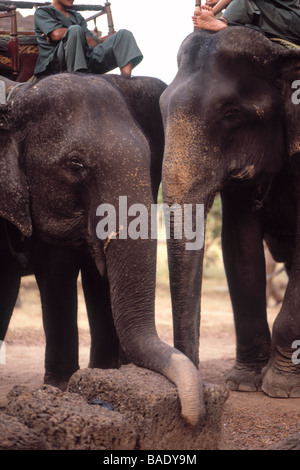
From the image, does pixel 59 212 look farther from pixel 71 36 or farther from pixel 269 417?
pixel 269 417

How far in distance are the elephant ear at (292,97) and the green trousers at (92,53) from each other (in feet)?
2.66

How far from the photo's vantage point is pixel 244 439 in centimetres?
385

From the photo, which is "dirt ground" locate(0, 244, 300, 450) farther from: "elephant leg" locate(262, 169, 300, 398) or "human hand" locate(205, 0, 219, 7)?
"human hand" locate(205, 0, 219, 7)

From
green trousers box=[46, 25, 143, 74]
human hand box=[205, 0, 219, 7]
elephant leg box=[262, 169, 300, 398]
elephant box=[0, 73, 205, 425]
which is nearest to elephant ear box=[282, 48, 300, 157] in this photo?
elephant leg box=[262, 169, 300, 398]

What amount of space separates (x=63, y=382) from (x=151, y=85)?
1.63 meters

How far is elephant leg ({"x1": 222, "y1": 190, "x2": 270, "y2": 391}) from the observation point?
522 centimetres

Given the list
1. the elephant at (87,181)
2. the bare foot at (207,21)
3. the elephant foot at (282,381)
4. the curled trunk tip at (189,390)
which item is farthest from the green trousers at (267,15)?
the curled trunk tip at (189,390)

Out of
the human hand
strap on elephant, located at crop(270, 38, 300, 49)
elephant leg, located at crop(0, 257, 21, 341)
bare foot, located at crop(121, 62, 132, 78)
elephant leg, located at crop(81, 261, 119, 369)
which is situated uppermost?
the human hand

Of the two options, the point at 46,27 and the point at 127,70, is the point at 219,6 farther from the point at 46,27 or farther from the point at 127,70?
the point at 46,27

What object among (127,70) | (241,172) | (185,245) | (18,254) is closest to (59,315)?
(18,254)

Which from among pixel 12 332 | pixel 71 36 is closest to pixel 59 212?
pixel 71 36

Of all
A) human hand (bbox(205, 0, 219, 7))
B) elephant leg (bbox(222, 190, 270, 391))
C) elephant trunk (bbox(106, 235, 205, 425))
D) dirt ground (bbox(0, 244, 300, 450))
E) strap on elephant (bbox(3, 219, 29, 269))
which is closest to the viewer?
elephant trunk (bbox(106, 235, 205, 425))

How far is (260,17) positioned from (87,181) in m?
1.66

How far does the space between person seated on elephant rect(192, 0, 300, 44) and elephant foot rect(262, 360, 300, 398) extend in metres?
1.85
